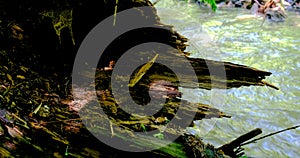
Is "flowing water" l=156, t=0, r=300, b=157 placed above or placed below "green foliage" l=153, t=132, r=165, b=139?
below

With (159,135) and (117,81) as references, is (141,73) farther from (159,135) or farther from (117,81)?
(159,135)

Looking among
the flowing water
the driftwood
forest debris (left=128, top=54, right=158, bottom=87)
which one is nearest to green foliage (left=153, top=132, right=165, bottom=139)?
the driftwood

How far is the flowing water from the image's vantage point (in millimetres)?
3359

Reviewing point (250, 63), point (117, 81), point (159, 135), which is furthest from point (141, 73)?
point (250, 63)

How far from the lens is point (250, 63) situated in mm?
4910

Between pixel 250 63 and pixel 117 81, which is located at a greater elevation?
pixel 117 81

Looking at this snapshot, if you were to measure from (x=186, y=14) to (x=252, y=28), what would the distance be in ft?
5.86

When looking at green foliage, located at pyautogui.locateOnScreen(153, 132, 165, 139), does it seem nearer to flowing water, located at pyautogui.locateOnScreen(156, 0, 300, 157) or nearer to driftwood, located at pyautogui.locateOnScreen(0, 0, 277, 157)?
driftwood, located at pyautogui.locateOnScreen(0, 0, 277, 157)

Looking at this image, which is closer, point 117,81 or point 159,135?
point 159,135

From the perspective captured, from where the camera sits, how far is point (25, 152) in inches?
51.6

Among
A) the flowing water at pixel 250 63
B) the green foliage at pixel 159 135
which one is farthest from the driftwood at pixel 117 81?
the flowing water at pixel 250 63

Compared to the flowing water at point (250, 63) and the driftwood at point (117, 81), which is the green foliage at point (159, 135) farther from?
the flowing water at point (250, 63)

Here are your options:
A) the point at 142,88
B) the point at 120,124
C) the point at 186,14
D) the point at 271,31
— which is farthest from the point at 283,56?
the point at 120,124

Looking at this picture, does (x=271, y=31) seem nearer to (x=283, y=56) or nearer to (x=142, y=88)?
(x=283, y=56)
